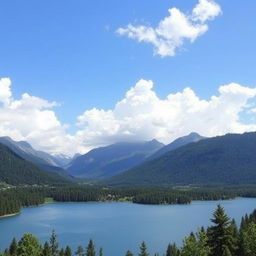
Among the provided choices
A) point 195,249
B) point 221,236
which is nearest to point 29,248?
point 195,249

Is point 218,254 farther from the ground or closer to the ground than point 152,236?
farther from the ground

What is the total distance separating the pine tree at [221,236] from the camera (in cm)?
4800

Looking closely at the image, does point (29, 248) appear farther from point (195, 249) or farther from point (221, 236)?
point (221, 236)

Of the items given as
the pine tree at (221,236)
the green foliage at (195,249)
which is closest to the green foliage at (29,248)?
the green foliage at (195,249)

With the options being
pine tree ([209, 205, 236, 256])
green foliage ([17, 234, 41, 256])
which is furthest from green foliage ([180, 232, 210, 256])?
green foliage ([17, 234, 41, 256])

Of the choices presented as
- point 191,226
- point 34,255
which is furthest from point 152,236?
point 34,255

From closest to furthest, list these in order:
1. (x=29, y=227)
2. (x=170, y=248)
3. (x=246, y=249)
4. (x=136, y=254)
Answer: (x=246, y=249) < (x=170, y=248) < (x=136, y=254) < (x=29, y=227)

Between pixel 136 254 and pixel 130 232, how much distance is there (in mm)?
47477

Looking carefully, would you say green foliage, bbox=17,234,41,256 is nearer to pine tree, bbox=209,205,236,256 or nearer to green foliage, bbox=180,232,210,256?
green foliage, bbox=180,232,210,256

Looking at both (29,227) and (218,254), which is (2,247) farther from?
(218,254)

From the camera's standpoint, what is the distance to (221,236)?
4828cm

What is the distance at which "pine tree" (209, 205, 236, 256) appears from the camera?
48000mm

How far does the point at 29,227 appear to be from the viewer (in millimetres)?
192125

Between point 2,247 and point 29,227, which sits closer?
point 2,247
